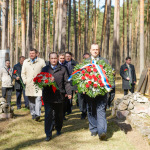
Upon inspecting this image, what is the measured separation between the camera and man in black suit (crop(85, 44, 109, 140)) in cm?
588

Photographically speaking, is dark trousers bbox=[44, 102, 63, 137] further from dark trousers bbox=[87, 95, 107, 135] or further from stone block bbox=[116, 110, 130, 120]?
stone block bbox=[116, 110, 130, 120]

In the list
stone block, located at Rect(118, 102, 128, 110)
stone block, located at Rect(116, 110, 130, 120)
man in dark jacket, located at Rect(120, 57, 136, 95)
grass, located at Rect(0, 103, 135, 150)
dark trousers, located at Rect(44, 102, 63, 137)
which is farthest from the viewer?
man in dark jacket, located at Rect(120, 57, 136, 95)

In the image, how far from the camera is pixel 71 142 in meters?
5.93

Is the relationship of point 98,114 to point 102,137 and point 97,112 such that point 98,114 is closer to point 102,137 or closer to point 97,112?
point 97,112

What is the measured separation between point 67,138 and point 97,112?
40.8 inches

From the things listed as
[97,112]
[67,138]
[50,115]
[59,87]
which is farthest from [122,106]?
[50,115]

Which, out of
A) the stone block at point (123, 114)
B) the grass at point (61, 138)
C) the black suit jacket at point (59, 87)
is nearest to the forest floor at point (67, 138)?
the grass at point (61, 138)

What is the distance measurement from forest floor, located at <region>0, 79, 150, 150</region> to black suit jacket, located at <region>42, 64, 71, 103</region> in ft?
3.32

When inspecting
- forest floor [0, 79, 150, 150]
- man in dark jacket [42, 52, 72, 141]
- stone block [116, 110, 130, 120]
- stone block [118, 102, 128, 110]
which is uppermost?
man in dark jacket [42, 52, 72, 141]

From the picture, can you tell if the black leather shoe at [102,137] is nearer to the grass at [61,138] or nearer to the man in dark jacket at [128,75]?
the grass at [61,138]

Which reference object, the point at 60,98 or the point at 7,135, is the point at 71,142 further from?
the point at 7,135

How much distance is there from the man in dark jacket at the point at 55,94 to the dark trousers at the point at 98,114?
616 mm

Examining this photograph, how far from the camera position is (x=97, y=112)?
19.6ft

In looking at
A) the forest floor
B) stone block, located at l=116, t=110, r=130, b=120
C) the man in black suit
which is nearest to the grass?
the forest floor
